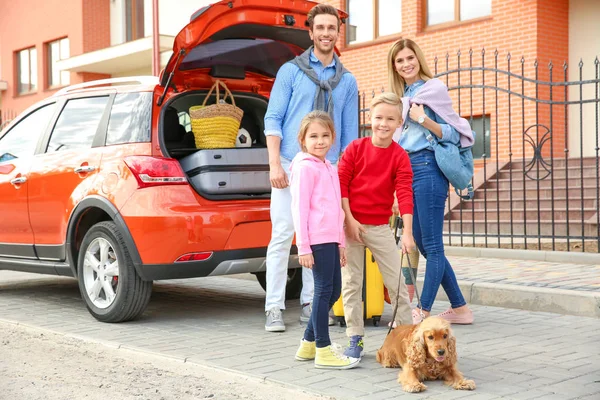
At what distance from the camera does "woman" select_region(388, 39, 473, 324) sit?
5.58 meters

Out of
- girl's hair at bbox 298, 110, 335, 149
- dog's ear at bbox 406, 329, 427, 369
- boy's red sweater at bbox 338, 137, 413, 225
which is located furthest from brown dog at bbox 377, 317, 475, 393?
girl's hair at bbox 298, 110, 335, 149

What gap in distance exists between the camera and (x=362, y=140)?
16.2ft

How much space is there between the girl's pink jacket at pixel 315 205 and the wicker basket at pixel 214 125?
1.73 meters

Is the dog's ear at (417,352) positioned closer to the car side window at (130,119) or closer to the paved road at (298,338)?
the paved road at (298,338)

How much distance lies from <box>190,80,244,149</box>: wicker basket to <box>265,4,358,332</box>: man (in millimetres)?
593

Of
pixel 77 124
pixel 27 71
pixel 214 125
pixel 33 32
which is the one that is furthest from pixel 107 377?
pixel 27 71

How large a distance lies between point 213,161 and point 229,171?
0.15 metres

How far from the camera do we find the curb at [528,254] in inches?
350

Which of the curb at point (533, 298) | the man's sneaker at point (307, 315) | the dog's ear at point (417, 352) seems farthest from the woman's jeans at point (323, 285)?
the curb at point (533, 298)

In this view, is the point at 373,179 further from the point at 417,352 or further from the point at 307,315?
A: the point at 307,315

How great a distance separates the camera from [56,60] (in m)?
27.2

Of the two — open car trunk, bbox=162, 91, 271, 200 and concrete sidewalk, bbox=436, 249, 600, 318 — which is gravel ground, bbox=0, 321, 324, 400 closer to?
open car trunk, bbox=162, 91, 271, 200

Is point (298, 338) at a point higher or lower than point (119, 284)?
lower

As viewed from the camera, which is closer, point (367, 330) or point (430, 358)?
point (430, 358)
